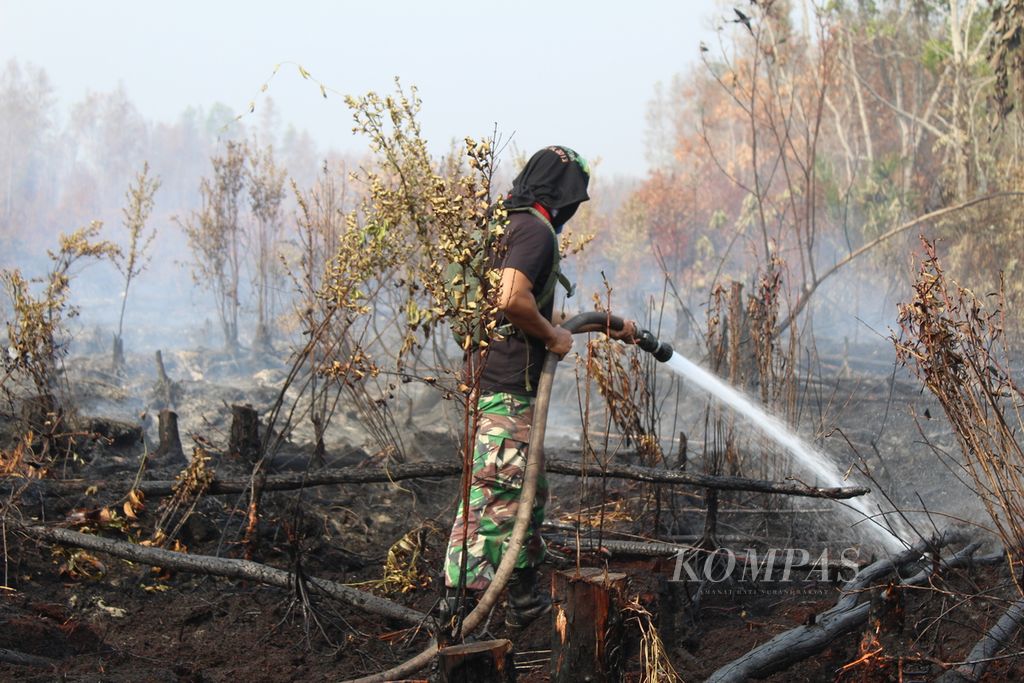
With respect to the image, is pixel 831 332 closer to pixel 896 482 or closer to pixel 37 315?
pixel 896 482

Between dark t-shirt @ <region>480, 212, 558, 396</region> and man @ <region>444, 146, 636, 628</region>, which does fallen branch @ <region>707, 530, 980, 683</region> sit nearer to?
man @ <region>444, 146, 636, 628</region>

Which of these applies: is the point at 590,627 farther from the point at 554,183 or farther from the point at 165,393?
the point at 165,393

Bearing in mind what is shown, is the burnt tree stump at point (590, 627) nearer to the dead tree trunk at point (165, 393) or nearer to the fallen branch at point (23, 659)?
the fallen branch at point (23, 659)

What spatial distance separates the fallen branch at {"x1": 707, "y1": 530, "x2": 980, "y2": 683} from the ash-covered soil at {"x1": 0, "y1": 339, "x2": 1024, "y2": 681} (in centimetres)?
10

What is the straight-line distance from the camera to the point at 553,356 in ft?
11.1

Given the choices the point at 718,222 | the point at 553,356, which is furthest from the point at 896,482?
the point at 718,222

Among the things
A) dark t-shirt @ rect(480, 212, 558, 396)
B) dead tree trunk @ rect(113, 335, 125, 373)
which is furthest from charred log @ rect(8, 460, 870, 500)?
dead tree trunk @ rect(113, 335, 125, 373)

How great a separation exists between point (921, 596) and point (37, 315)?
5.35 m

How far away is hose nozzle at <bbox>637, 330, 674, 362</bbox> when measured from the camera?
156 inches

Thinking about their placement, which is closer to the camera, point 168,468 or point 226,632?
point 226,632

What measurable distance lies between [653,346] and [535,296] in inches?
30.3

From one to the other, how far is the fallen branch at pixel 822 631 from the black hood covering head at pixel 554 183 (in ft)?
6.11

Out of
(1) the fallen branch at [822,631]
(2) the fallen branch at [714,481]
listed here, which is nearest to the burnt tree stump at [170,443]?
(2) the fallen branch at [714,481]

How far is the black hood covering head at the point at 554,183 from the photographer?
3.56m
